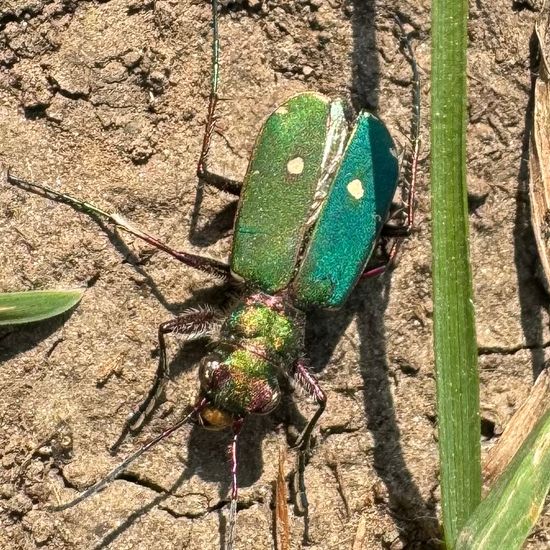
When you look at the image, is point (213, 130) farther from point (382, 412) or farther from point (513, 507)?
point (513, 507)

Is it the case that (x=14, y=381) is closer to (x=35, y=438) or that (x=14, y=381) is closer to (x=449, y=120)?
(x=35, y=438)

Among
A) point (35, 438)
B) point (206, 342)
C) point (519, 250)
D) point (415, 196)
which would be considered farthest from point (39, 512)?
point (519, 250)

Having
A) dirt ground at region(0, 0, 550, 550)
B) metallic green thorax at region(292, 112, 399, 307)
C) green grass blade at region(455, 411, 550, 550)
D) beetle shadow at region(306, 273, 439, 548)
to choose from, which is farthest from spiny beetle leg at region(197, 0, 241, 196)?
green grass blade at region(455, 411, 550, 550)

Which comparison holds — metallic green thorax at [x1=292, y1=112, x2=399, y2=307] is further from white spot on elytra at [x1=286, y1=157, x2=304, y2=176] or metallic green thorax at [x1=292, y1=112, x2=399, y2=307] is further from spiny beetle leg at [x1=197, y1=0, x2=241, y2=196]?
spiny beetle leg at [x1=197, y1=0, x2=241, y2=196]

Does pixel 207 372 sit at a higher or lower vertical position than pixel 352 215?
lower

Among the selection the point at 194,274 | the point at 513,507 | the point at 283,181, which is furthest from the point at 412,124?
the point at 513,507

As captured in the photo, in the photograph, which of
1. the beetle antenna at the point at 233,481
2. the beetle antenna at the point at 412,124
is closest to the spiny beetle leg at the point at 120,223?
the beetle antenna at the point at 233,481
